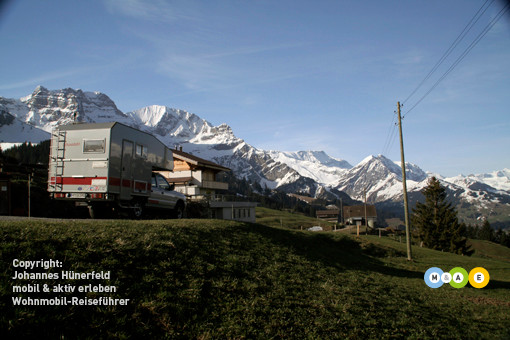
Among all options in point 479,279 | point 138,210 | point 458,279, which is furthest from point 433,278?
point 138,210

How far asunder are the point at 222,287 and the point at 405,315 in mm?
5068

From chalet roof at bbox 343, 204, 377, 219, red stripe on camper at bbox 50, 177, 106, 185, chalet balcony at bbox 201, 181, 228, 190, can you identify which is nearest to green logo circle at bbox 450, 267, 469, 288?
red stripe on camper at bbox 50, 177, 106, 185

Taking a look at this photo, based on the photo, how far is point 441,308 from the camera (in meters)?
10.8

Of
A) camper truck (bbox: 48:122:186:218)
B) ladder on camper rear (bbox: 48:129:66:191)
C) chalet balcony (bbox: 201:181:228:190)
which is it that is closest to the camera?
camper truck (bbox: 48:122:186:218)

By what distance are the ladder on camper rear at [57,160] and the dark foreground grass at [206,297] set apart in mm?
6587

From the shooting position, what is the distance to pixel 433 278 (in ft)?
53.7

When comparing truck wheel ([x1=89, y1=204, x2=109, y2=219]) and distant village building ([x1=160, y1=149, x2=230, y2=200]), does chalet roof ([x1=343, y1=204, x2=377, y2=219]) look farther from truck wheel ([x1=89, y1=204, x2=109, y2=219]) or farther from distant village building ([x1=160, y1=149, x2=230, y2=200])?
truck wheel ([x1=89, y1=204, x2=109, y2=219])

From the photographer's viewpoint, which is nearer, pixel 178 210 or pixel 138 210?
pixel 138 210

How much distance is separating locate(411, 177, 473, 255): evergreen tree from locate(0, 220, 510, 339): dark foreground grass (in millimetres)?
49474

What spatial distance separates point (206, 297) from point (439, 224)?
62.2m

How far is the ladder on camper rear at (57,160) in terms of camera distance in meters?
15.9

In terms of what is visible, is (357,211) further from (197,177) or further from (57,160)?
(57,160)

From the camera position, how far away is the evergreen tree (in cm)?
5594

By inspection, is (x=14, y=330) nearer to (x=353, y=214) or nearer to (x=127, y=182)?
(x=127, y=182)
